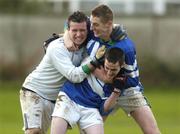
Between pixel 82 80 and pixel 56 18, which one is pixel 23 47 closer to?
pixel 56 18

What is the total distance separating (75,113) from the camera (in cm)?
1201

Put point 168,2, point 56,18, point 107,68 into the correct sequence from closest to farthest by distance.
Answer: point 107,68 < point 56,18 < point 168,2

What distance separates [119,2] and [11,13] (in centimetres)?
764

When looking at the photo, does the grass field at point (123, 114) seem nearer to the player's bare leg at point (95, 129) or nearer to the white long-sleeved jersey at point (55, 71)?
the white long-sleeved jersey at point (55, 71)

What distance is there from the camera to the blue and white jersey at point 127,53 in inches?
464

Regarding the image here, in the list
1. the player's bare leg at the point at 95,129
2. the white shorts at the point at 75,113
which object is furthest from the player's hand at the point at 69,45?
the player's bare leg at the point at 95,129

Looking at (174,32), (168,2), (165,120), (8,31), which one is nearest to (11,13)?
(8,31)

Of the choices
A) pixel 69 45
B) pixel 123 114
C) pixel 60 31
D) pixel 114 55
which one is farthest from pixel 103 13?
pixel 60 31

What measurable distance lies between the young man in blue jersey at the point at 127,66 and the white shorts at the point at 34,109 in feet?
3.33

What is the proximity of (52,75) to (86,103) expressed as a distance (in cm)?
79

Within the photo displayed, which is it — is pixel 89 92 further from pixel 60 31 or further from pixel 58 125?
pixel 60 31

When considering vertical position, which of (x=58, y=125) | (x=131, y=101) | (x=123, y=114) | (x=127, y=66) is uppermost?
(x=127, y=66)

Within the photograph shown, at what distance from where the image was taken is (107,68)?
1167 cm

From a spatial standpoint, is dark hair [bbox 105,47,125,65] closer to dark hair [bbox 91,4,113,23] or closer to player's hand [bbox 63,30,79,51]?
dark hair [bbox 91,4,113,23]
